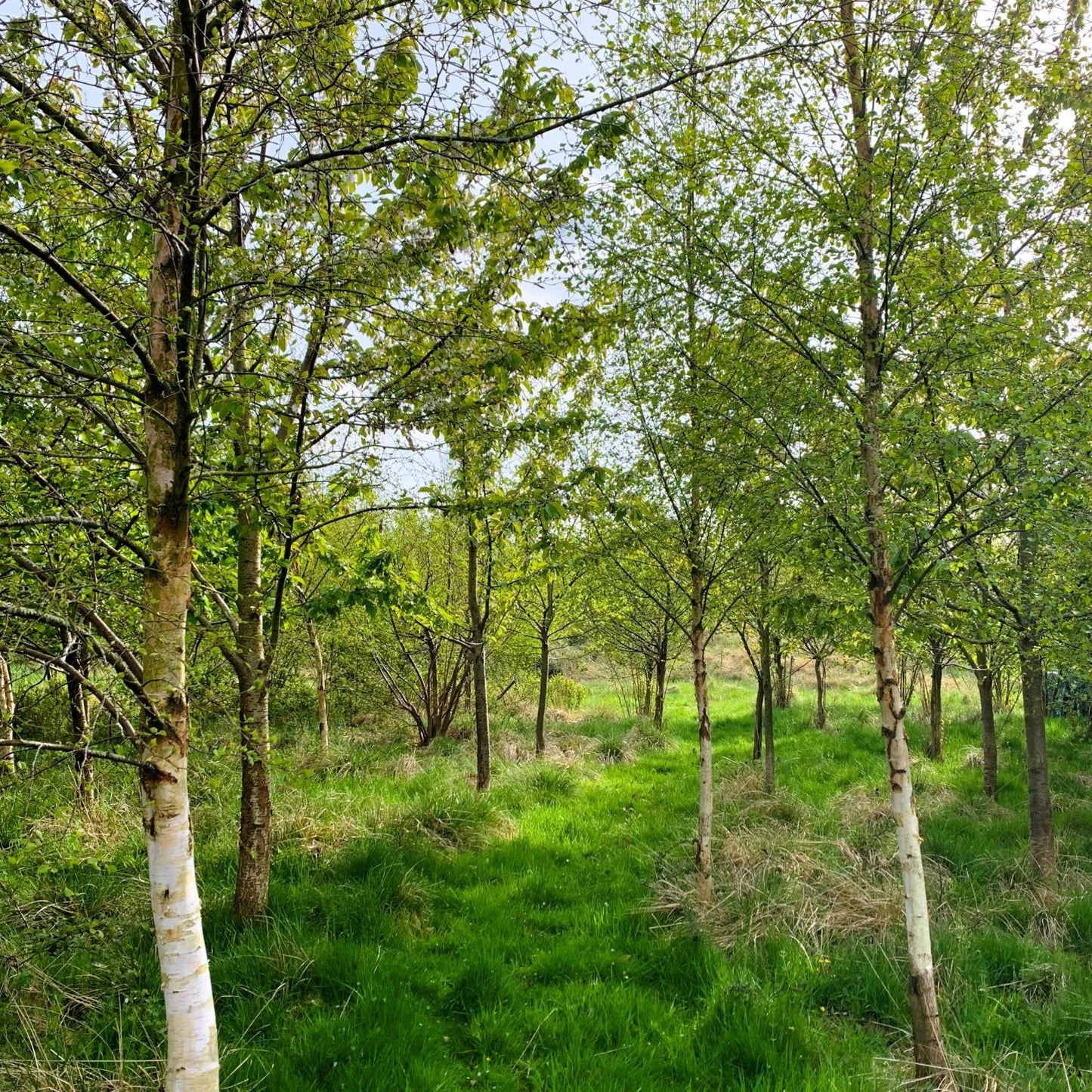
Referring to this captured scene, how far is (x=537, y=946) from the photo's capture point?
4.82 m

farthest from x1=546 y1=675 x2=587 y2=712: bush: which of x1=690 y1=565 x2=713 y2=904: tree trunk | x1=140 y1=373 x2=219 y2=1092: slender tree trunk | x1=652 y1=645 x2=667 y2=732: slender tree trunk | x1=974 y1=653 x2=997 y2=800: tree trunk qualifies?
x1=140 y1=373 x2=219 y2=1092: slender tree trunk

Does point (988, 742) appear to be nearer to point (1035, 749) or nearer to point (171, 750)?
point (1035, 749)

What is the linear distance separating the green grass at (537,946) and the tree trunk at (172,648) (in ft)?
1.44

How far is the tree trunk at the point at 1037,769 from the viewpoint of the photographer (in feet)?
20.0

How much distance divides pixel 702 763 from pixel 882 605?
2587 millimetres

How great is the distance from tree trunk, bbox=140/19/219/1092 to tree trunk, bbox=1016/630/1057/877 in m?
6.85

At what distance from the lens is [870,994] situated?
425cm

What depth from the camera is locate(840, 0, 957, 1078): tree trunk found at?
3.41 m

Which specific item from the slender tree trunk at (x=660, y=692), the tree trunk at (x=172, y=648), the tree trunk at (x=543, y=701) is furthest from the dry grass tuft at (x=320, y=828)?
the slender tree trunk at (x=660, y=692)

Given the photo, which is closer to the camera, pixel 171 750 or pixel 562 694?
pixel 171 750

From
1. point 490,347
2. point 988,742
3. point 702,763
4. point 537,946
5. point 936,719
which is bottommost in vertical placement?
point 537,946

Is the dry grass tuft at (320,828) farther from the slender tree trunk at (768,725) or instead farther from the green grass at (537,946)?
the slender tree trunk at (768,725)

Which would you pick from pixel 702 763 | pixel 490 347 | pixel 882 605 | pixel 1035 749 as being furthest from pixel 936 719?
pixel 490 347

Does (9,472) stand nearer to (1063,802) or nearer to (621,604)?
(621,604)
